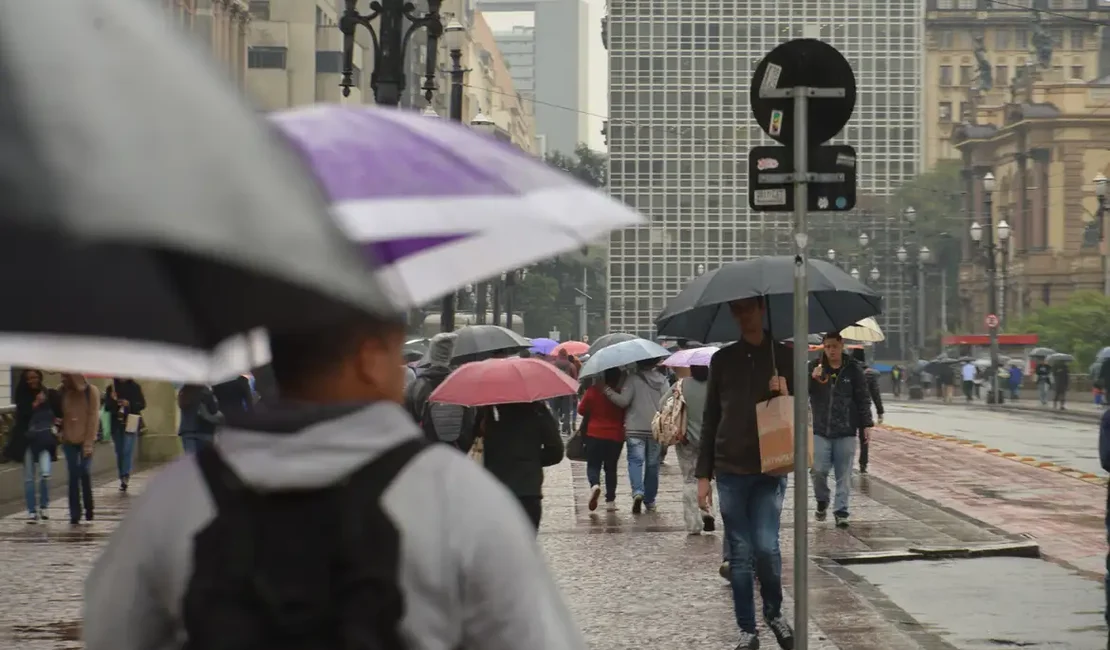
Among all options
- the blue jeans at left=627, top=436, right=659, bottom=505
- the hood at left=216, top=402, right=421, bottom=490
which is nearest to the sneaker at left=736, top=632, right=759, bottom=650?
the hood at left=216, top=402, right=421, bottom=490

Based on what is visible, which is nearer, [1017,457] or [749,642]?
[749,642]

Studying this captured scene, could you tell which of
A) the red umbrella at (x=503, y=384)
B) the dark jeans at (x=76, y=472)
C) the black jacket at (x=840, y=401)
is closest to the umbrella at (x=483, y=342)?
the black jacket at (x=840, y=401)

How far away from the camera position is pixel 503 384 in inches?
430

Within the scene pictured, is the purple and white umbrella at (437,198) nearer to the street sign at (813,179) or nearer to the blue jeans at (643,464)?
the street sign at (813,179)

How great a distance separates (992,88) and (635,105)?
29803mm

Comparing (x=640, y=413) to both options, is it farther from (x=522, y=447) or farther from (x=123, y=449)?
(x=522, y=447)

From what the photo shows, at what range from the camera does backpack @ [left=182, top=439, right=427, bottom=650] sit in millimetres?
2514

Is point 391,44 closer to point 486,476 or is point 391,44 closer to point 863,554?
point 863,554

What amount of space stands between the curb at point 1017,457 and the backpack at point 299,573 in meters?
16.8

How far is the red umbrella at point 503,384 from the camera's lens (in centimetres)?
1077

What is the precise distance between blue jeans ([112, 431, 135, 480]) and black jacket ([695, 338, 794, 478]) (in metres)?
13.8

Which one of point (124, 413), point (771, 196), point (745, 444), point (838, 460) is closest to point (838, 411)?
point (838, 460)

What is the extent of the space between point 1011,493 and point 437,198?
20.2 m

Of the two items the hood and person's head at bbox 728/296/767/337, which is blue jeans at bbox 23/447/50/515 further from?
the hood
